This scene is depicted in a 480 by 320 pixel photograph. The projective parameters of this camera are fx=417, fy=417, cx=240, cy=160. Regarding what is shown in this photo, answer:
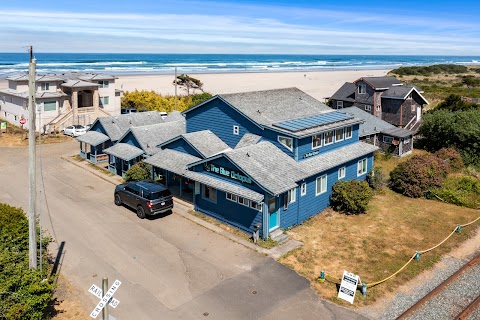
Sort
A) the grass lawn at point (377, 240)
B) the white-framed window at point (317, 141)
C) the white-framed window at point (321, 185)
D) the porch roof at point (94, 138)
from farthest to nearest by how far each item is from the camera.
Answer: the porch roof at point (94, 138)
the white-framed window at point (317, 141)
the white-framed window at point (321, 185)
the grass lawn at point (377, 240)

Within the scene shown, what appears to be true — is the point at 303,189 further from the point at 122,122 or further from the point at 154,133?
the point at 122,122

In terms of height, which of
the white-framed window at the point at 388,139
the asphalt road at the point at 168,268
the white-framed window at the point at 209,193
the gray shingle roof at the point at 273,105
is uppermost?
the gray shingle roof at the point at 273,105

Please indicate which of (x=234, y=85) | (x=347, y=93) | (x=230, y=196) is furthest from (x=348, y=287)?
(x=234, y=85)

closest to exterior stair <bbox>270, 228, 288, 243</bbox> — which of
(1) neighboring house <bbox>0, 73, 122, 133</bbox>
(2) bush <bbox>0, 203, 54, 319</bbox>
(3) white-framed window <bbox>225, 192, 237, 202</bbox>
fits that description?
(3) white-framed window <bbox>225, 192, 237, 202</bbox>

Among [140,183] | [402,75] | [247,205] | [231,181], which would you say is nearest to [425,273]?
[247,205]

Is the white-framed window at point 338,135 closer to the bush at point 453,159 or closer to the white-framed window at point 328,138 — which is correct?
the white-framed window at point 328,138

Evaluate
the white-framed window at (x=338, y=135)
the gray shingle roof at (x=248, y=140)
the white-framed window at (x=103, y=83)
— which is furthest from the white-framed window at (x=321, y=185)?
the white-framed window at (x=103, y=83)
